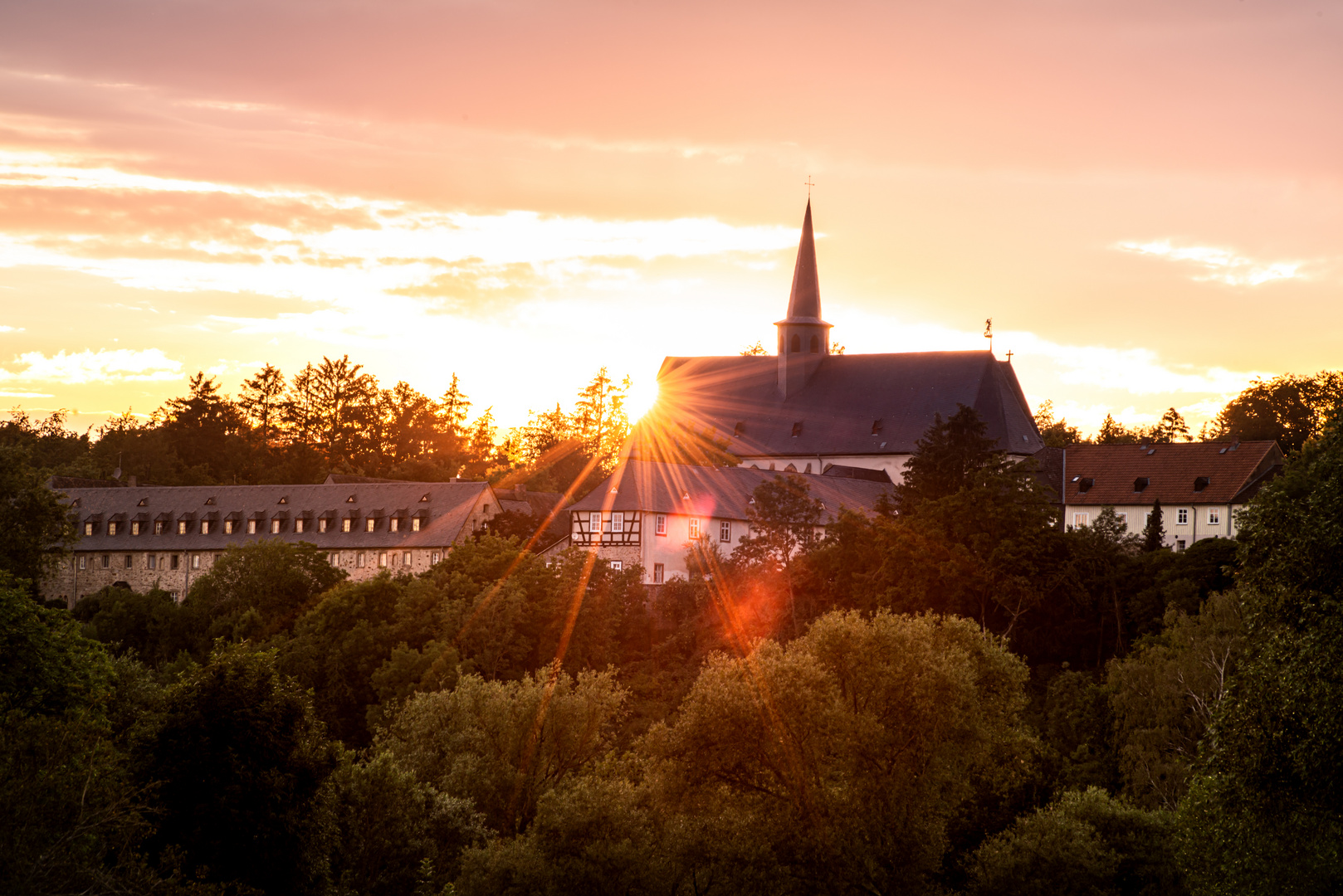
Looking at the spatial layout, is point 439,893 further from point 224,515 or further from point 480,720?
point 224,515

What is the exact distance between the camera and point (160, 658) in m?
64.1

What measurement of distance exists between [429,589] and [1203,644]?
30.2 meters

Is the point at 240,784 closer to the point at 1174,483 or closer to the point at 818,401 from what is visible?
the point at 1174,483

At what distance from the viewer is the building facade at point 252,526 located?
76062 millimetres

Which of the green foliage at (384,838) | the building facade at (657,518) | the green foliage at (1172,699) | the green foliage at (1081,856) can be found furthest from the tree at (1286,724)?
the building facade at (657,518)

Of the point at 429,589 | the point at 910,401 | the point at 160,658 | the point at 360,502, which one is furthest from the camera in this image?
the point at 910,401

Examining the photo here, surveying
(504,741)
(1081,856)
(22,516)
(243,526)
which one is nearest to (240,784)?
(504,741)

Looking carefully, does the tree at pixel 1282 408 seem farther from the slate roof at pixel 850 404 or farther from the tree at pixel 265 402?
the tree at pixel 265 402

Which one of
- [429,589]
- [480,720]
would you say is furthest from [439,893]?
[429,589]

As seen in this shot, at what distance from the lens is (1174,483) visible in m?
67.0

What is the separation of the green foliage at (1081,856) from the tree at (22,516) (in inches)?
1346

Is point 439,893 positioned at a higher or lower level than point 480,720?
lower

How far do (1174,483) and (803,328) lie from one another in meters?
30.5

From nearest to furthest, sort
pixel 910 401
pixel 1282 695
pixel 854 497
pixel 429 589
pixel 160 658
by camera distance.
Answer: pixel 1282 695, pixel 429 589, pixel 160 658, pixel 854 497, pixel 910 401
